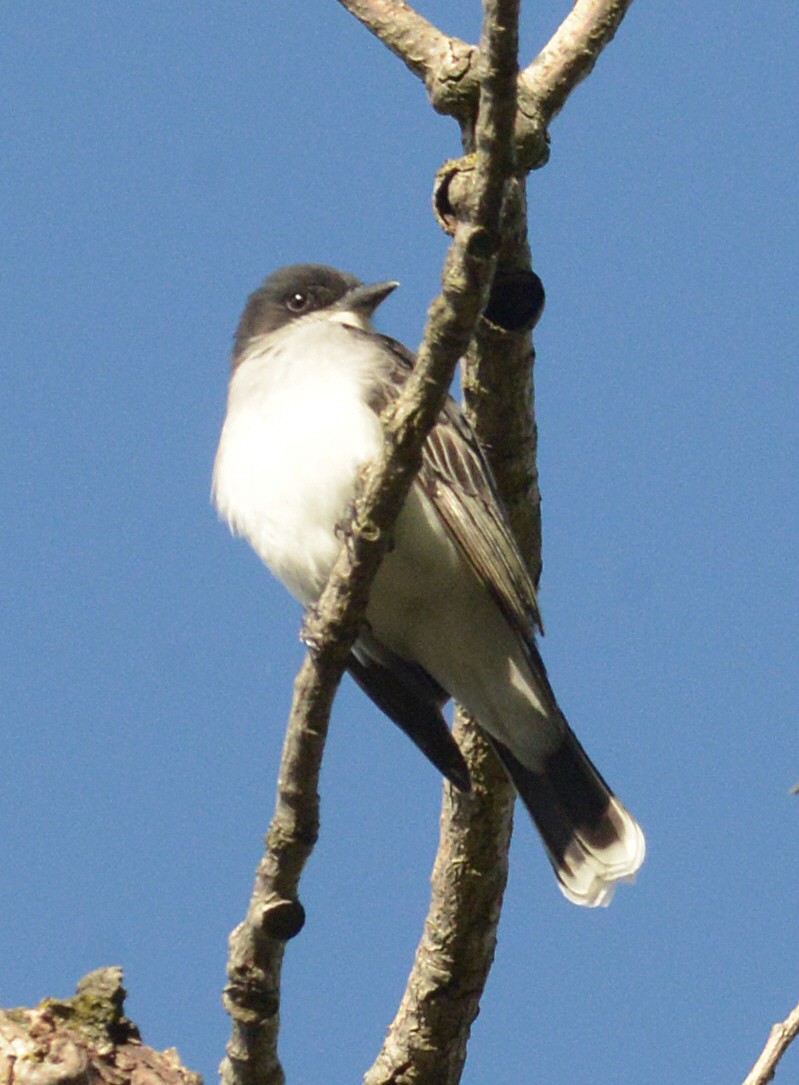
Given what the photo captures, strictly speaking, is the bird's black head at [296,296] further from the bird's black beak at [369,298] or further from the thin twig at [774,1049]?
the thin twig at [774,1049]

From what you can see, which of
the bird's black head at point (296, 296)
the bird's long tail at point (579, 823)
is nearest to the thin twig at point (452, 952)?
the bird's long tail at point (579, 823)

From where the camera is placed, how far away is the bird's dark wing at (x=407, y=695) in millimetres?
6430

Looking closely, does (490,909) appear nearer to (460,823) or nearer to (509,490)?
(460,823)

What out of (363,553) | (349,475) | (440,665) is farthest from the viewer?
(440,665)

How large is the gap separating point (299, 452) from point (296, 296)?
1905 millimetres

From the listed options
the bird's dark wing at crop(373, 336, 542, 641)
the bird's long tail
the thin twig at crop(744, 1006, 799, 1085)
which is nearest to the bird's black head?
the bird's dark wing at crop(373, 336, 542, 641)

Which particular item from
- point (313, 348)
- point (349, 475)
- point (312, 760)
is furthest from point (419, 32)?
point (312, 760)

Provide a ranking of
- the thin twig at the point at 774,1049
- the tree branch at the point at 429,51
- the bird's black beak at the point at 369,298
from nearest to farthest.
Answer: the thin twig at the point at 774,1049 < the tree branch at the point at 429,51 < the bird's black beak at the point at 369,298

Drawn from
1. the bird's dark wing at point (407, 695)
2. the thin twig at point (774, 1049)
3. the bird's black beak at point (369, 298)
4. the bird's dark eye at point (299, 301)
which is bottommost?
the thin twig at point (774, 1049)

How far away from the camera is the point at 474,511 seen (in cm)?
621

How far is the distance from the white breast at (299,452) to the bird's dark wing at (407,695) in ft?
1.17

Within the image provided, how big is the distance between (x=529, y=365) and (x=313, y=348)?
4.18 ft

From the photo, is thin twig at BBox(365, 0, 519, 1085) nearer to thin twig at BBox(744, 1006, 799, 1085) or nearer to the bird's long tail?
the bird's long tail

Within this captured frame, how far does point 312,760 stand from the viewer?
16.6ft
